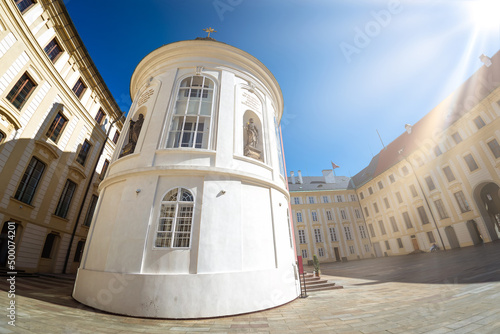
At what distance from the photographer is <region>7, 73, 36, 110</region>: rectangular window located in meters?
11.3

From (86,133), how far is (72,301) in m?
14.9

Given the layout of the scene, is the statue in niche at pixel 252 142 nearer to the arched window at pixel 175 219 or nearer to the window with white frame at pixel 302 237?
the arched window at pixel 175 219

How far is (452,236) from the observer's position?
83.1 ft

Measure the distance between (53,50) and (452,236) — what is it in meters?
44.1

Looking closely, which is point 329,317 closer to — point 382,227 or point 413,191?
point 413,191

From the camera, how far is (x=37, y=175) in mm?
12719

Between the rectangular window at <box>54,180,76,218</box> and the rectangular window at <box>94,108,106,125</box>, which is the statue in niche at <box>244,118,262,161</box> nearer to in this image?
the rectangular window at <box>54,180,76,218</box>

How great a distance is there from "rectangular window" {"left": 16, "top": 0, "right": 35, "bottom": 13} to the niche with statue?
1510cm

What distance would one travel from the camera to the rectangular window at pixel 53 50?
544 inches

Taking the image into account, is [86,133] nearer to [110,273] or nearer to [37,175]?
[37,175]

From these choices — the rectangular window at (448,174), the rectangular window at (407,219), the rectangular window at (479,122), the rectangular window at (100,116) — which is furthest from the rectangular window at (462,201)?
the rectangular window at (100,116)

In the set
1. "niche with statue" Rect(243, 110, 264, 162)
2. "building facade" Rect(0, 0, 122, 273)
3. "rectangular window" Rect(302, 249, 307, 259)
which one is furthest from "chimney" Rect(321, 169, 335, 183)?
"building facade" Rect(0, 0, 122, 273)

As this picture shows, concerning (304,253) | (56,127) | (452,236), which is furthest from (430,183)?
(56,127)

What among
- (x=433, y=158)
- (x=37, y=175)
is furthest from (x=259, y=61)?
(x=433, y=158)
